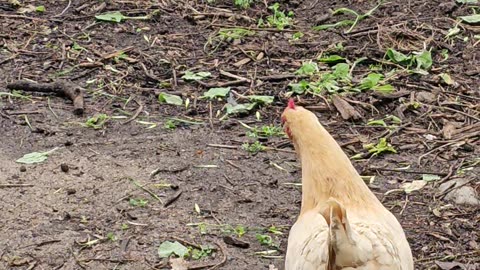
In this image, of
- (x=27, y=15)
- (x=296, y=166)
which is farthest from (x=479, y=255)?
(x=27, y=15)

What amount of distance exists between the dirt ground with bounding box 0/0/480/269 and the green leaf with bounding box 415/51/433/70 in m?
0.09

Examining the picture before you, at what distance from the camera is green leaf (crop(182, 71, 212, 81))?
687cm

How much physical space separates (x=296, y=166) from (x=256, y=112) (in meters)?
0.85

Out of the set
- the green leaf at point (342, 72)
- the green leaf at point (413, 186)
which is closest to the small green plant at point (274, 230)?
the green leaf at point (413, 186)

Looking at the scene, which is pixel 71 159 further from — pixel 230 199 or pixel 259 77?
pixel 259 77

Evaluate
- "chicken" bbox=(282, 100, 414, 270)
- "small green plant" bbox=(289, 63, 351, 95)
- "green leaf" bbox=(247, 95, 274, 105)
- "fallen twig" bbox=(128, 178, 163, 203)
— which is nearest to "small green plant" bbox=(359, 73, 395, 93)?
"small green plant" bbox=(289, 63, 351, 95)

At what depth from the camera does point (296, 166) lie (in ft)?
18.7

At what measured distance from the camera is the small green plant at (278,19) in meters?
7.70

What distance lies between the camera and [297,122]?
4.64 metres

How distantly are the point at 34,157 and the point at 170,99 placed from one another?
1.24m

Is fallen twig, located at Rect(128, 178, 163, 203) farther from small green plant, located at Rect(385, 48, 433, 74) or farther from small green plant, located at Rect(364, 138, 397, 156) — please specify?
small green plant, located at Rect(385, 48, 433, 74)

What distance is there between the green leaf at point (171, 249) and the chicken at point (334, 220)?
2.51ft

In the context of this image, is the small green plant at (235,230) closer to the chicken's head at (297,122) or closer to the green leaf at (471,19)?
the chicken's head at (297,122)

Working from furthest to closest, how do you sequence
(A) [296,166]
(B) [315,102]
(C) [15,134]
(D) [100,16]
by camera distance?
(D) [100,16]
(B) [315,102]
(C) [15,134]
(A) [296,166]
